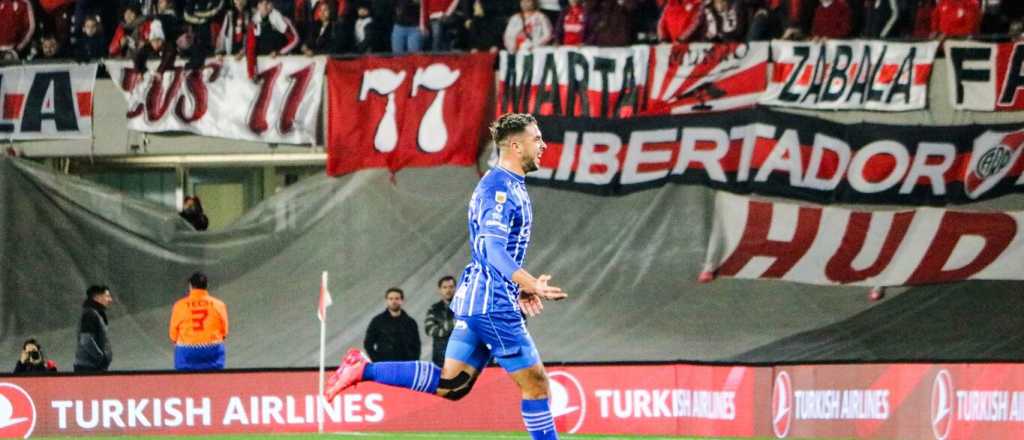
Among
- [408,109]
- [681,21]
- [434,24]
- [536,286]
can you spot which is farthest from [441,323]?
[536,286]

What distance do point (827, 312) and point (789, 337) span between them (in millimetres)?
528

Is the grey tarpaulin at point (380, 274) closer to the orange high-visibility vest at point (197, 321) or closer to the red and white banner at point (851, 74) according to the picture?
the red and white banner at point (851, 74)

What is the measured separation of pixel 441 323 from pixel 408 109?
4395 mm

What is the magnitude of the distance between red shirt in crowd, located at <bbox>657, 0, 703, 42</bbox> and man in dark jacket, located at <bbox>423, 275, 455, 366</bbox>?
4531 millimetres

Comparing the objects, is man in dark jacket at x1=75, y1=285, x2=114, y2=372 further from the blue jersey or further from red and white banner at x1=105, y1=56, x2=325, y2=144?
the blue jersey

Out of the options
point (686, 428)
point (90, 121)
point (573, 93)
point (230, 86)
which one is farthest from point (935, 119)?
point (90, 121)

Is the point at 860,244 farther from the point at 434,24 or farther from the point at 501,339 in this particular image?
the point at 501,339

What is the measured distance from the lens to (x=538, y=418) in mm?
10047

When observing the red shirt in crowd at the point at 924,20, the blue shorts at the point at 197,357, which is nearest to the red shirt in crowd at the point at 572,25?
the red shirt in crowd at the point at 924,20

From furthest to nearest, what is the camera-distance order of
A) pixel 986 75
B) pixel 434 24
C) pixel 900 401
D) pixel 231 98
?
1. pixel 231 98
2. pixel 434 24
3. pixel 986 75
4. pixel 900 401

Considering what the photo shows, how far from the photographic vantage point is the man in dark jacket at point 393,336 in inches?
734

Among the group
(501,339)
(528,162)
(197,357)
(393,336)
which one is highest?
(528,162)

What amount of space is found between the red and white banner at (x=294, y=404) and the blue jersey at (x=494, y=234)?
7.27 meters

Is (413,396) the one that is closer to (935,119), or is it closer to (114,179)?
(935,119)
